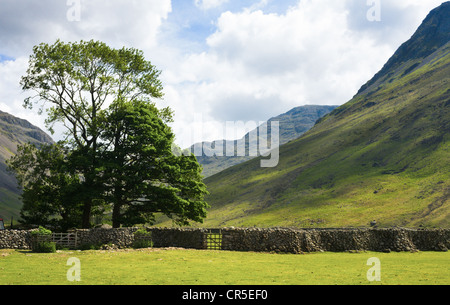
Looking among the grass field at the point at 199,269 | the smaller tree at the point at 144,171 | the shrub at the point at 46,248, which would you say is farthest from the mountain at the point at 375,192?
the shrub at the point at 46,248

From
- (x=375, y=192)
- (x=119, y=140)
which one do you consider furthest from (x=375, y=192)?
(x=119, y=140)

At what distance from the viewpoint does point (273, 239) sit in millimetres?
43156

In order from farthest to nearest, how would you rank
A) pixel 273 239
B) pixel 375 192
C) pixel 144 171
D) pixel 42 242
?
pixel 375 192
pixel 144 171
pixel 273 239
pixel 42 242

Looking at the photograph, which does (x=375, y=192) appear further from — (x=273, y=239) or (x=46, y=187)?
(x=46, y=187)

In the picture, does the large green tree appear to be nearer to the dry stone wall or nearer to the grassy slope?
the dry stone wall

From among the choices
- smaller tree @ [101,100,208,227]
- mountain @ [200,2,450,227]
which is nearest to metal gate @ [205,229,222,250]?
smaller tree @ [101,100,208,227]

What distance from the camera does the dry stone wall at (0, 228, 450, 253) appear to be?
4281 centimetres

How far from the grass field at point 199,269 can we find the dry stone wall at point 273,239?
2.27 meters

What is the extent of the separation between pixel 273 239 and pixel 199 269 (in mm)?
15364

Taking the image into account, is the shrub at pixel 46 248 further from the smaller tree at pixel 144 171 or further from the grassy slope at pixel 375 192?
the grassy slope at pixel 375 192
